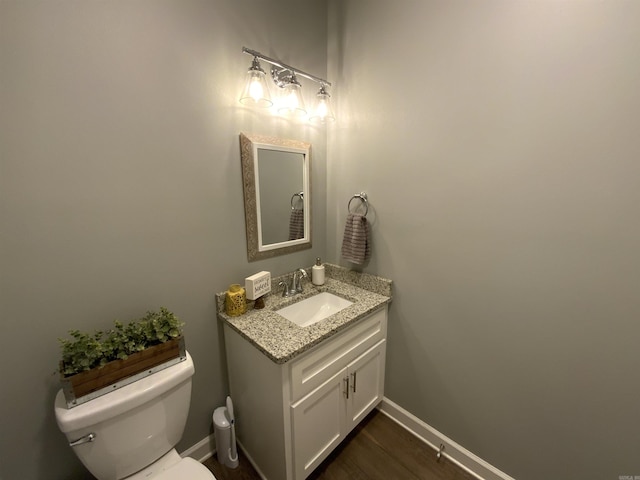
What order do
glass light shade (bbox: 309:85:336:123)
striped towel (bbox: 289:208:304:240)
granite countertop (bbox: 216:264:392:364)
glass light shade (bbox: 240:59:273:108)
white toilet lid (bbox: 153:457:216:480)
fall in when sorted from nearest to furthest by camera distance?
white toilet lid (bbox: 153:457:216:480) < granite countertop (bbox: 216:264:392:364) < glass light shade (bbox: 240:59:273:108) < glass light shade (bbox: 309:85:336:123) < striped towel (bbox: 289:208:304:240)

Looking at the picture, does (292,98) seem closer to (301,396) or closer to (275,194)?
(275,194)

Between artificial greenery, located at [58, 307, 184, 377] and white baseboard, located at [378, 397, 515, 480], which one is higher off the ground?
artificial greenery, located at [58, 307, 184, 377]

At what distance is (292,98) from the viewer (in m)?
1.38

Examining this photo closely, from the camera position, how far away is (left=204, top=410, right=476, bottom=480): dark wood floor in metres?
1.36

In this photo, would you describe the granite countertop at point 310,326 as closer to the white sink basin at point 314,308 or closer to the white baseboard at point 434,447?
the white sink basin at point 314,308

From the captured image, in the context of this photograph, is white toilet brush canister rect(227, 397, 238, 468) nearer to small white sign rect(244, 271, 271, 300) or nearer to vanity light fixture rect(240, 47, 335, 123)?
small white sign rect(244, 271, 271, 300)

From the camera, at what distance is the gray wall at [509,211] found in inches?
35.6

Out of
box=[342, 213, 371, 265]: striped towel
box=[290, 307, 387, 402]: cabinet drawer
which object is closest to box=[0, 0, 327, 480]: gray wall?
box=[290, 307, 387, 402]: cabinet drawer

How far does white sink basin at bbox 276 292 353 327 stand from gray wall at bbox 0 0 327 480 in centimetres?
43

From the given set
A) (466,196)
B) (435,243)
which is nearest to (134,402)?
(435,243)

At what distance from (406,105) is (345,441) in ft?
6.39

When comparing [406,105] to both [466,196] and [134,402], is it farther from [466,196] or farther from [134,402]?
[134,402]

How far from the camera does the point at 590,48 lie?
2.90 ft

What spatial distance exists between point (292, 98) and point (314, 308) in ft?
3.99
